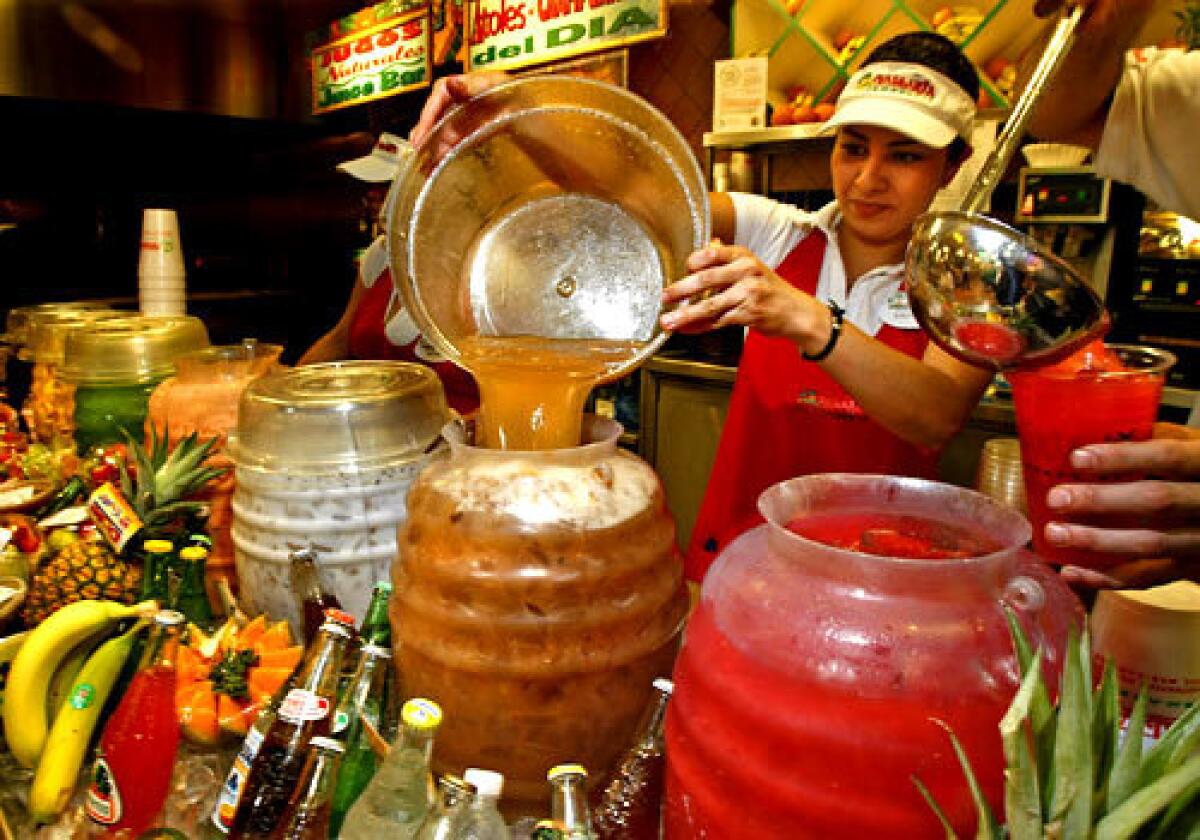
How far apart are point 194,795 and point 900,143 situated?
6.22 ft

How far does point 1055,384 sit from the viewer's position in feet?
3.24

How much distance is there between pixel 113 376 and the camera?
2248 mm

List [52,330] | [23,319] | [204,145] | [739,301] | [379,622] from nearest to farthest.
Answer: [379,622] < [739,301] < [52,330] < [23,319] < [204,145]

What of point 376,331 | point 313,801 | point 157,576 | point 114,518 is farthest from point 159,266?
point 313,801

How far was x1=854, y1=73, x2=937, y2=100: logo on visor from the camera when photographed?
1816 mm

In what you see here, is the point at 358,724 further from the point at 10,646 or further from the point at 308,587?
the point at 10,646

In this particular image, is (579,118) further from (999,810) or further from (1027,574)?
(999,810)

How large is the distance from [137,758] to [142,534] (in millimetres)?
626

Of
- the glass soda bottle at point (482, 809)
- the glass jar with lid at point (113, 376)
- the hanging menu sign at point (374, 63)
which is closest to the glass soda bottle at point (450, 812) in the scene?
the glass soda bottle at point (482, 809)

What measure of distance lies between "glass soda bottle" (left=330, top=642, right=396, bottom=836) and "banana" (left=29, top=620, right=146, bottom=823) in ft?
1.37

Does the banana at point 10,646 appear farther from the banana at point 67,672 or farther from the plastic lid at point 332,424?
the plastic lid at point 332,424

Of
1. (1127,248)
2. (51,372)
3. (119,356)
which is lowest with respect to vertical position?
(51,372)

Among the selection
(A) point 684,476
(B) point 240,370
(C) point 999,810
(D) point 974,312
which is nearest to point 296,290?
(A) point 684,476

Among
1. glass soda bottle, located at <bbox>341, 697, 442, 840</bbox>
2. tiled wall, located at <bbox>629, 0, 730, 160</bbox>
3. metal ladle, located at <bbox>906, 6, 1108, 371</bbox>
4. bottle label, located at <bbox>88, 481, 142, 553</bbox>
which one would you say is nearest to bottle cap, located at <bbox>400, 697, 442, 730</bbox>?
glass soda bottle, located at <bbox>341, 697, 442, 840</bbox>
